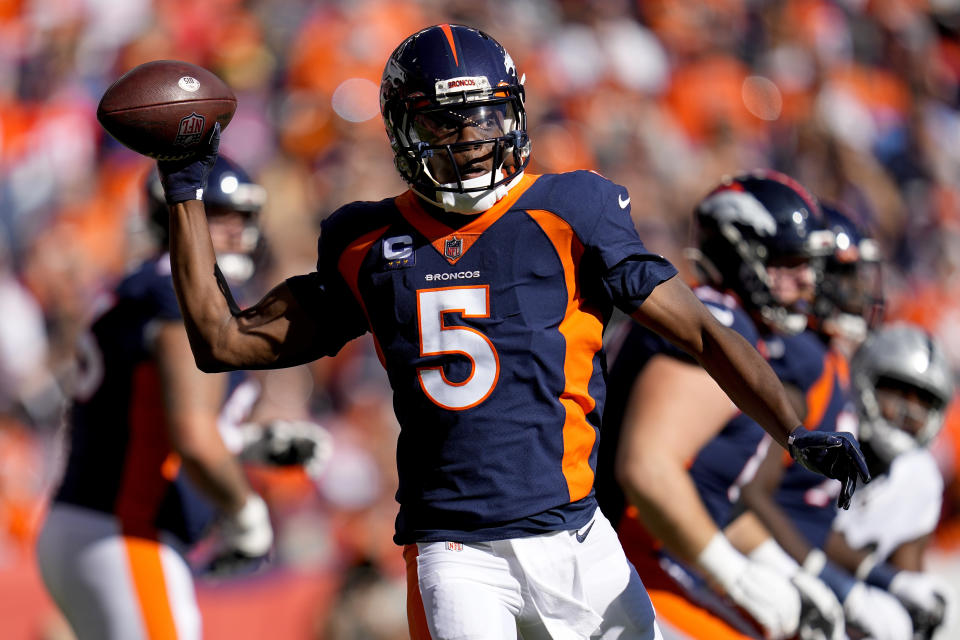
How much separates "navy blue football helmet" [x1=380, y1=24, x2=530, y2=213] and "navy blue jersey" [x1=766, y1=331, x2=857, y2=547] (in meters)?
1.62

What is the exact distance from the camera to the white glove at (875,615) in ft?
14.0

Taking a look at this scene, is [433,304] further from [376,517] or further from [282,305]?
[376,517]

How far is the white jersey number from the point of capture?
2.70 meters

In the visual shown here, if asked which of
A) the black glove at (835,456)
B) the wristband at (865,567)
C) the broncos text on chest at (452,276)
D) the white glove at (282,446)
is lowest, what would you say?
the wristband at (865,567)

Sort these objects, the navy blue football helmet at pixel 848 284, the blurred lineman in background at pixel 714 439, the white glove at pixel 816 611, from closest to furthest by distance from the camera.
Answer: the blurred lineman in background at pixel 714 439 < the white glove at pixel 816 611 < the navy blue football helmet at pixel 848 284

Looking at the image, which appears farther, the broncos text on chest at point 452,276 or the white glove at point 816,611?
the white glove at point 816,611

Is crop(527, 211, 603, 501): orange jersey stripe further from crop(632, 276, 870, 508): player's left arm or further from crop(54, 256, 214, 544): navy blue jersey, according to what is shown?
crop(54, 256, 214, 544): navy blue jersey

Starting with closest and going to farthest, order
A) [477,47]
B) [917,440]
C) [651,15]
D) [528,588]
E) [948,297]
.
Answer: [528,588] → [477,47] → [917,440] → [948,297] → [651,15]

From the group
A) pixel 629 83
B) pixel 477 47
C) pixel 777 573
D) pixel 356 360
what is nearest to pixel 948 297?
pixel 629 83

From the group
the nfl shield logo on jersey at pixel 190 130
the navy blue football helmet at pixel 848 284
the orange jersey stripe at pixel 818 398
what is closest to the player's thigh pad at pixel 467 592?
the nfl shield logo on jersey at pixel 190 130

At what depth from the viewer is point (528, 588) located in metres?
2.68

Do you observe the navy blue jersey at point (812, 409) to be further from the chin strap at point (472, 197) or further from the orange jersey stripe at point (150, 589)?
the orange jersey stripe at point (150, 589)

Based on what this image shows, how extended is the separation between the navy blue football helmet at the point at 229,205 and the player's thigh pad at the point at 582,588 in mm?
1997

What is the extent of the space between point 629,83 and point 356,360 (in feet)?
14.2
